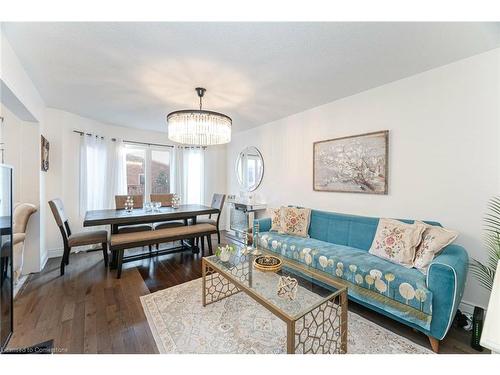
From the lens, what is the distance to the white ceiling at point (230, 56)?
5.02 feet

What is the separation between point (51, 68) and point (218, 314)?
2.92 meters

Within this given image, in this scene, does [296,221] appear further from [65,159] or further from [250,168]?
[65,159]

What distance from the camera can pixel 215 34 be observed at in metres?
1.57

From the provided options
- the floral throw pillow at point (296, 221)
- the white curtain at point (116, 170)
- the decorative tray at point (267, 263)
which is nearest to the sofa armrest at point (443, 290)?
the decorative tray at point (267, 263)

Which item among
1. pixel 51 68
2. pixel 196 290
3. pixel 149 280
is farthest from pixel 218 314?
pixel 51 68

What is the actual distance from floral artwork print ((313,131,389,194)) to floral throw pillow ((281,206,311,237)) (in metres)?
0.50

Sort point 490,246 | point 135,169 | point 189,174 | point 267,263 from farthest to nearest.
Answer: point 189,174 → point 135,169 → point 267,263 → point 490,246

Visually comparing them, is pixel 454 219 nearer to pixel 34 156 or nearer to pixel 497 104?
pixel 497 104

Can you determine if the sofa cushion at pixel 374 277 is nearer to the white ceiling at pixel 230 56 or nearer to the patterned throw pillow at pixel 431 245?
the patterned throw pillow at pixel 431 245

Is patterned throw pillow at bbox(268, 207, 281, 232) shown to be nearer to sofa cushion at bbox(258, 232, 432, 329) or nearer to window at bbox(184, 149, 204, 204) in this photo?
sofa cushion at bbox(258, 232, 432, 329)

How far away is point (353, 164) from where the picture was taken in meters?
2.73

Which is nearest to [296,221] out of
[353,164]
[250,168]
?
[353,164]

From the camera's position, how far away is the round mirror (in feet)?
14.1

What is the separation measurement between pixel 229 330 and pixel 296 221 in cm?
168
